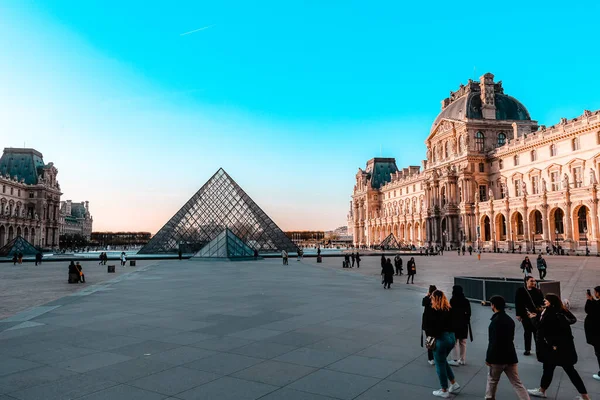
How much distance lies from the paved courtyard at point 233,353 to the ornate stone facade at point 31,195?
7679cm

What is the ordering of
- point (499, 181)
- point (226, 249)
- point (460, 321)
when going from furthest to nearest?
point (499, 181)
point (226, 249)
point (460, 321)

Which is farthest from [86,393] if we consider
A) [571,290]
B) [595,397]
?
[571,290]

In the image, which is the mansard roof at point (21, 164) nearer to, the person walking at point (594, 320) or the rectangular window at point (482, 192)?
the rectangular window at point (482, 192)

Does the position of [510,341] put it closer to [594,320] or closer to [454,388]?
[454,388]

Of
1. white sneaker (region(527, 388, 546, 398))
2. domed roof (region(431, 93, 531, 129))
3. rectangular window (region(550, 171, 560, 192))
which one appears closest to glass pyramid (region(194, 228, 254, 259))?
white sneaker (region(527, 388, 546, 398))

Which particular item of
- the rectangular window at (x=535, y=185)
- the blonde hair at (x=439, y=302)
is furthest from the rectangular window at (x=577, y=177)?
the blonde hair at (x=439, y=302)

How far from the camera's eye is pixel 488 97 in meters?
58.3

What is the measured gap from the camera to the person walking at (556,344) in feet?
13.3

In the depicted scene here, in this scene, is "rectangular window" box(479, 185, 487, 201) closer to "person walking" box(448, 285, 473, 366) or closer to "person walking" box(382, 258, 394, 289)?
"person walking" box(382, 258, 394, 289)

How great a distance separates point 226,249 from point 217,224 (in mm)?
9972

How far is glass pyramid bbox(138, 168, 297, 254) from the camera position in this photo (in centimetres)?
4103

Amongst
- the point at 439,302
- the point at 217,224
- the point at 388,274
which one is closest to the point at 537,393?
the point at 439,302

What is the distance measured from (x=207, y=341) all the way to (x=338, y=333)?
2.18 m

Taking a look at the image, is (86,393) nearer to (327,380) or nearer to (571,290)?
(327,380)
